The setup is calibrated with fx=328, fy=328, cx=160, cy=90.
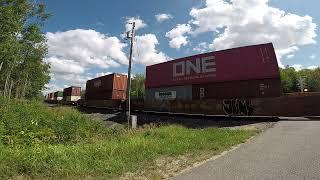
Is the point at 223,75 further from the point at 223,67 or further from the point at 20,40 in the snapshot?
the point at 20,40

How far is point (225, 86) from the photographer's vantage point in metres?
27.6

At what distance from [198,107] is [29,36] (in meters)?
23.4

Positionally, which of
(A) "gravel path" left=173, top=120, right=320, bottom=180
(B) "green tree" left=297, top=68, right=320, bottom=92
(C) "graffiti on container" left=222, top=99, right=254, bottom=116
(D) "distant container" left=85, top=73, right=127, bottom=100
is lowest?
(A) "gravel path" left=173, top=120, right=320, bottom=180

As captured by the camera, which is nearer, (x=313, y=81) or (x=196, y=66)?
(x=196, y=66)

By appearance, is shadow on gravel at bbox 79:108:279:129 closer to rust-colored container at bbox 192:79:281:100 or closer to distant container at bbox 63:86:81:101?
rust-colored container at bbox 192:79:281:100

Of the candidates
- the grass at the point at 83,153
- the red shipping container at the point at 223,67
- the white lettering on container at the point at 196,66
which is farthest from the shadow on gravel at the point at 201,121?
the grass at the point at 83,153

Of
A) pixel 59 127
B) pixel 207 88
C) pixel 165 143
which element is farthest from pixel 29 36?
pixel 165 143

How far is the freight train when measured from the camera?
79.6ft

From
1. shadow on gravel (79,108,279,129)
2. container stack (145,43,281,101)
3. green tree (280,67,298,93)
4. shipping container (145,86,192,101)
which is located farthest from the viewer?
green tree (280,67,298,93)

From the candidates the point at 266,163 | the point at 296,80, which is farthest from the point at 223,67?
the point at 296,80

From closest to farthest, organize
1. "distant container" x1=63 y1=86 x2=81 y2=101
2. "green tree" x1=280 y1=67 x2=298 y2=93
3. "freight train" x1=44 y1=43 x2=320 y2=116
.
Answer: "freight train" x1=44 y1=43 x2=320 y2=116 → "distant container" x1=63 y1=86 x2=81 y2=101 → "green tree" x1=280 y1=67 x2=298 y2=93

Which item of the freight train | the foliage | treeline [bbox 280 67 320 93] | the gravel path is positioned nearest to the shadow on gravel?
the freight train

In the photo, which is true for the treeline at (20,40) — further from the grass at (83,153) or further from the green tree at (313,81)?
the green tree at (313,81)

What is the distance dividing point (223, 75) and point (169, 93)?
817 centimetres
